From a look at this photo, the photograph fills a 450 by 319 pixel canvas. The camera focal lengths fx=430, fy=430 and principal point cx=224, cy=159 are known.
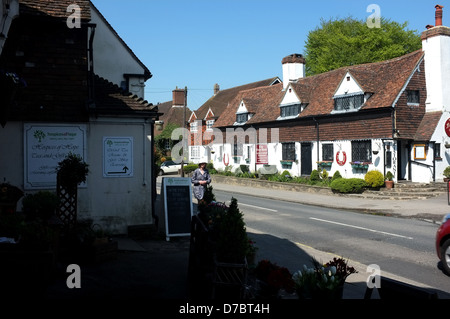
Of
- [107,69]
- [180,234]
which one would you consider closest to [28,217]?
[180,234]

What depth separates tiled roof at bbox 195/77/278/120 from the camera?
51.9 meters

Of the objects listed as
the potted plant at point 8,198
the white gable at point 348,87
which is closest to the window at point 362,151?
the white gable at point 348,87

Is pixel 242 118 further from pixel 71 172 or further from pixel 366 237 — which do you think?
pixel 71 172

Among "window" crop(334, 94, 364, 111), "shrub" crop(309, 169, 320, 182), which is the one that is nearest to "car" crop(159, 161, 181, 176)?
"shrub" crop(309, 169, 320, 182)

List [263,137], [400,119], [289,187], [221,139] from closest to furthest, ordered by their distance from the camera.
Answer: [400,119] < [289,187] < [263,137] < [221,139]

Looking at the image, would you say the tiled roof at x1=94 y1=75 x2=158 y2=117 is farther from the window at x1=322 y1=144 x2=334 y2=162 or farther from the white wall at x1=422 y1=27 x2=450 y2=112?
the white wall at x1=422 y1=27 x2=450 y2=112

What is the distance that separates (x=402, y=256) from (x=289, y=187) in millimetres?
18583

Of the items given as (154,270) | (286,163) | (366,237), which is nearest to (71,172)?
(154,270)

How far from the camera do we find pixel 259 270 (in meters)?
5.27

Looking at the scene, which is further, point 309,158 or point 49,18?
point 309,158

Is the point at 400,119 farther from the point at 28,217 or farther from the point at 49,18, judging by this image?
the point at 28,217

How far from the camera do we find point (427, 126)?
25.3 meters

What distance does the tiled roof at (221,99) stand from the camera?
2044 inches
